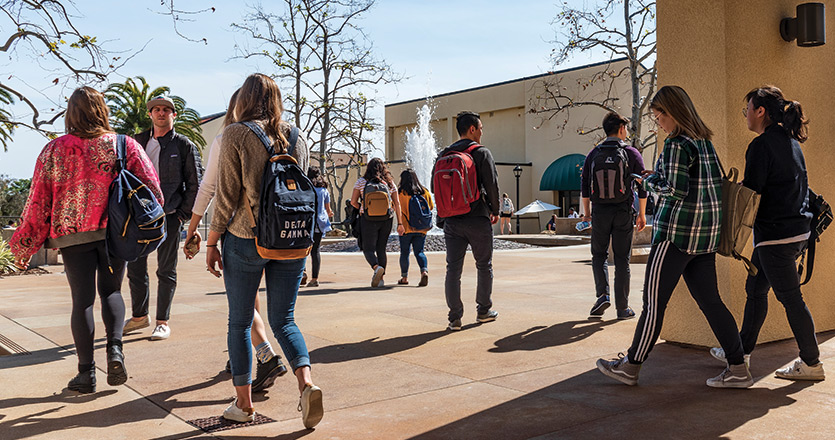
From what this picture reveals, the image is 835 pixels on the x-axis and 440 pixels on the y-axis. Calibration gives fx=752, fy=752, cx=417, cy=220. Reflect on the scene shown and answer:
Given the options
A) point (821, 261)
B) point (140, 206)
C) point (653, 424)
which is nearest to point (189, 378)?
point (140, 206)

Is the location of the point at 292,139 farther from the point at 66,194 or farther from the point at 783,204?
the point at 783,204

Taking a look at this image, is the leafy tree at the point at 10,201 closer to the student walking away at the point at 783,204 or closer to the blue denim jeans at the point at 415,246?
the blue denim jeans at the point at 415,246

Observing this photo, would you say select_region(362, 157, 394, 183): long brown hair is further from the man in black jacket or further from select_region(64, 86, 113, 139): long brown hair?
select_region(64, 86, 113, 139): long brown hair

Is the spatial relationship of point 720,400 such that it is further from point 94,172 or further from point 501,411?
point 94,172

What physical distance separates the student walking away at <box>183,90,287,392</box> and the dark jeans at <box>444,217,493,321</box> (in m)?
2.37

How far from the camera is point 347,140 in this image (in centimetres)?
3266

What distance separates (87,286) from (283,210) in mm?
1629

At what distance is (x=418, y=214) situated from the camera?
32.6ft

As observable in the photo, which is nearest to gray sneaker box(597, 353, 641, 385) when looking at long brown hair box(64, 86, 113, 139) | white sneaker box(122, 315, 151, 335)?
long brown hair box(64, 86, 113, 139)

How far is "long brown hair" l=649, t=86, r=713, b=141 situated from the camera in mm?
4113

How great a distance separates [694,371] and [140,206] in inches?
136

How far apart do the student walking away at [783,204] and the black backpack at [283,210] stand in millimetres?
2522

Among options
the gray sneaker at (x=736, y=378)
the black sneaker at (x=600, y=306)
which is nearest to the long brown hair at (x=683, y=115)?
the gray sneaker at (x=736, y=378)

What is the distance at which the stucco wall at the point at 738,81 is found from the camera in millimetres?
5117
